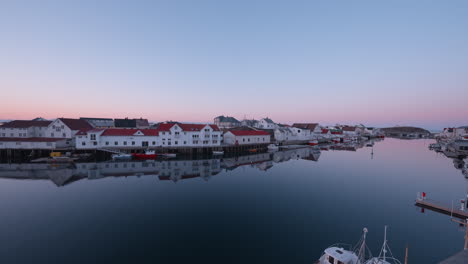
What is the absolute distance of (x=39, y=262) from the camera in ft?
42.1

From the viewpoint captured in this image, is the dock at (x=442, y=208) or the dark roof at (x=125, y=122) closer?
the dock at (x=442, y=208)

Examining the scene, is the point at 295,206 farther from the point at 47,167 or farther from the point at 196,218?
the point at 47,167

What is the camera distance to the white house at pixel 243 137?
2521 inches

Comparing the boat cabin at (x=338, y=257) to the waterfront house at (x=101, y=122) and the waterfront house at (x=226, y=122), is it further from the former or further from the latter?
the waterfront house at (x=226, y=122)

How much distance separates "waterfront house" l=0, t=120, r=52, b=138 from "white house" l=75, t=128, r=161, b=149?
44.6 feet

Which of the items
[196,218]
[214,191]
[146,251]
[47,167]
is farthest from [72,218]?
[47,167]

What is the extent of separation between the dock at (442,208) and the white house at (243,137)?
151ft

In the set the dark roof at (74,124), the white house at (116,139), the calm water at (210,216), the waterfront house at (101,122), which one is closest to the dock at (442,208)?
the calm water at (210,216)

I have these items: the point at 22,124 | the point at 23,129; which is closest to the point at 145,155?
the point at 23,129

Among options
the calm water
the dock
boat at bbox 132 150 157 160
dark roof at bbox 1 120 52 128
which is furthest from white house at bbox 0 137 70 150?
the dock

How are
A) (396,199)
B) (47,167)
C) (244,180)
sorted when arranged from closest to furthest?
(396,199)
(244,180)
(47,167)

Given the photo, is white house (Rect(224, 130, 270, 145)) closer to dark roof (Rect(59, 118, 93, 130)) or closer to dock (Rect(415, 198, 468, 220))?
dark roof (Rect(59, 118, 93, 130))

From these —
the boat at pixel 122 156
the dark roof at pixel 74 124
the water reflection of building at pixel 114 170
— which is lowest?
the water reflection of building at pixel 114 170

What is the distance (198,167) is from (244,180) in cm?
1226
